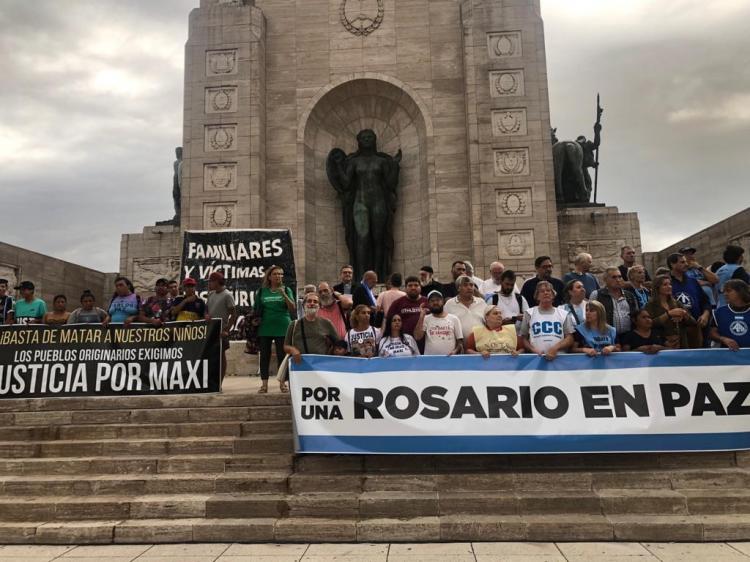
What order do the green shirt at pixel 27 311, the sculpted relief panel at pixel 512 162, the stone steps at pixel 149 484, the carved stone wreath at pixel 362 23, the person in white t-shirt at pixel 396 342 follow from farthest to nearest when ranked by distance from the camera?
1. the carved stone wreath at pixel 362 23
2. the sculpted relief panel at pixel 512 162
3. the green shirt at pixel 27 311
4. the person in white t-shirt at pixel 396 342
5. the stone steps at pixel 149 484

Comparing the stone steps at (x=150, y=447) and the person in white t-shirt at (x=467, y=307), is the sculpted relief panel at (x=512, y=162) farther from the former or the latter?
the stone steps at (x=150, y=447)

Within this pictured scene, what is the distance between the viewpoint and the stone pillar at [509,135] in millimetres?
15820

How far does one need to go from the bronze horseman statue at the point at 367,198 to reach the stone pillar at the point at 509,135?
8.37 feet

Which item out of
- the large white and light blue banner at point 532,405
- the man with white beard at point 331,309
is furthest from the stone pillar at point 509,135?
the large white and light blue banner at point 532,405

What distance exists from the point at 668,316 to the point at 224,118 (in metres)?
13.4

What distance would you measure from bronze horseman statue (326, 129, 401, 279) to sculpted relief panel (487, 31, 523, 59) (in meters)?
Result: 3.91

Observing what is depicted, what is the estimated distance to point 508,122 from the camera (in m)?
16.3

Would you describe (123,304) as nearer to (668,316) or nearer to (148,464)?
(148,464)

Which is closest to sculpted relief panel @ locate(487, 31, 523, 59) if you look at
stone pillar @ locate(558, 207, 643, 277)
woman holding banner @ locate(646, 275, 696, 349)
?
stone pillar @ locate(558, 207, 643, 277)

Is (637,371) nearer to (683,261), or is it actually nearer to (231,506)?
(683,261)

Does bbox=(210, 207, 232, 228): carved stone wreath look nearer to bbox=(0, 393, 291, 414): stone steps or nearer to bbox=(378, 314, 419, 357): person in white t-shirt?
bbox=(0, 393, 291, 414): stone steps

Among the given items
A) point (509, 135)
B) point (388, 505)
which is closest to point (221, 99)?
point (509, 135)

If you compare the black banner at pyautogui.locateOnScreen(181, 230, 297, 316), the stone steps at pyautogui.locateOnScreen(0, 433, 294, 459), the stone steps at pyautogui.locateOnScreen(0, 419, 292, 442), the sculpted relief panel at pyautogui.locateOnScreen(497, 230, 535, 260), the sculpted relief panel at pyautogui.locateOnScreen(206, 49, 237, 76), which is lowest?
the stone steps at pyautogui.locateOnScreen(0, 433, 294, 459)

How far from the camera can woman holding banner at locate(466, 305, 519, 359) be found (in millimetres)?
6812
